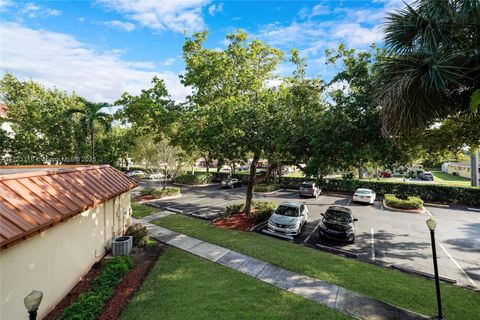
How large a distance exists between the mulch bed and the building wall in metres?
49.1

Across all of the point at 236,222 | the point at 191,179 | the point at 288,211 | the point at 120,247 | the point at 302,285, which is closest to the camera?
the point at 302,285

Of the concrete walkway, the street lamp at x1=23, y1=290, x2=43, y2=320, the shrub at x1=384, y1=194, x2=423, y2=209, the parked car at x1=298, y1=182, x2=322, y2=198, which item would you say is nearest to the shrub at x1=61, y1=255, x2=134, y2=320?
the street lamp at x1=23, y1=290, x2=43, y2=320

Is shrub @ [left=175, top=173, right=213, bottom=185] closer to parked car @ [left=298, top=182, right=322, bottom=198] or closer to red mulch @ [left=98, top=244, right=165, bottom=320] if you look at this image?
parked car @ [left=298, top=182, right=322, bottom=198]

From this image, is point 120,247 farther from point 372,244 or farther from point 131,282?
point 372,244

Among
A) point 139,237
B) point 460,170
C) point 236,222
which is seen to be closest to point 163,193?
point 236,222

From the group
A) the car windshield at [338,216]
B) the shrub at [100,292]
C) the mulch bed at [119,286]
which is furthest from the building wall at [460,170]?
the shrub at [100,292]

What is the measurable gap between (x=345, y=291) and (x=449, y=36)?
25.7ft

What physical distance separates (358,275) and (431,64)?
6952 mm

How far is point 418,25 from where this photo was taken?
6.36 metres

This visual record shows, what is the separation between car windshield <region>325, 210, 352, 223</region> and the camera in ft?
40.0

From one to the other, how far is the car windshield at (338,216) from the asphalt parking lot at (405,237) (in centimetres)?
118

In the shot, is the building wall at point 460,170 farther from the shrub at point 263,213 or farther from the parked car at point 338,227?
the shrub at point 263,213

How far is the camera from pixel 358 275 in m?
8.05

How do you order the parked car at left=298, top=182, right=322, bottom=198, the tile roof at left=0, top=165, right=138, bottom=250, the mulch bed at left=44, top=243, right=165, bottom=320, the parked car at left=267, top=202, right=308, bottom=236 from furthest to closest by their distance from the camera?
1. the parked car at left=298, top=182, right=322, bottom=198
2. the parked car at left=267, top=202, right=308, bottom=236
3. the mulch bed at left=44, top=243, right=165, bottom=320
4. the tile roof at left=0, top=165, right=138, bottom=250
